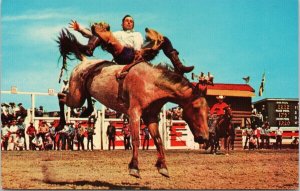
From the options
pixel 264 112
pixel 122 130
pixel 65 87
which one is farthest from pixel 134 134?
pixel 264 112

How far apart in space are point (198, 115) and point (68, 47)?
259 cm

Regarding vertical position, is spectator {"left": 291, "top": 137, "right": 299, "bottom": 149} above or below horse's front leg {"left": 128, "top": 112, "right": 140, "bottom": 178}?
below

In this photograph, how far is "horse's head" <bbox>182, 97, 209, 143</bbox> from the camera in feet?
25.6

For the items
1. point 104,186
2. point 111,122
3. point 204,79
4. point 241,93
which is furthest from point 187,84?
point 241,93

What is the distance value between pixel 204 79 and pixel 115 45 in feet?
4.80

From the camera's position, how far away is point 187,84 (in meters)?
7.85

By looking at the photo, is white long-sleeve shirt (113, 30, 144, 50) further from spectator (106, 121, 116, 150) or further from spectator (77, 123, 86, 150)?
spectator (106, 121, 116, 150)

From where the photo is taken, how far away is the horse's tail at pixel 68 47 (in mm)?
8844

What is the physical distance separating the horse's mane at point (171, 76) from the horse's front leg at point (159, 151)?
782 mm

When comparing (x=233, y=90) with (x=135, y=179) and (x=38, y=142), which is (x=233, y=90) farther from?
(x=135, y=179)

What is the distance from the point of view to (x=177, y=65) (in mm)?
8031

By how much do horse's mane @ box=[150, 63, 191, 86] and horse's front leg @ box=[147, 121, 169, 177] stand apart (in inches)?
30.8

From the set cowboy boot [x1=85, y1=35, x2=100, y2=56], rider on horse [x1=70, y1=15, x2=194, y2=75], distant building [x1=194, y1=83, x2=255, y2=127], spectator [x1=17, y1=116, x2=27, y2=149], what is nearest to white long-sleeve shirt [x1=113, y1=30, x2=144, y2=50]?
rider on horse [x1=70, y1=15, x2=194, y2=75]

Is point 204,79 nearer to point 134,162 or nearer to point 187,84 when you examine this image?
point 187,84
